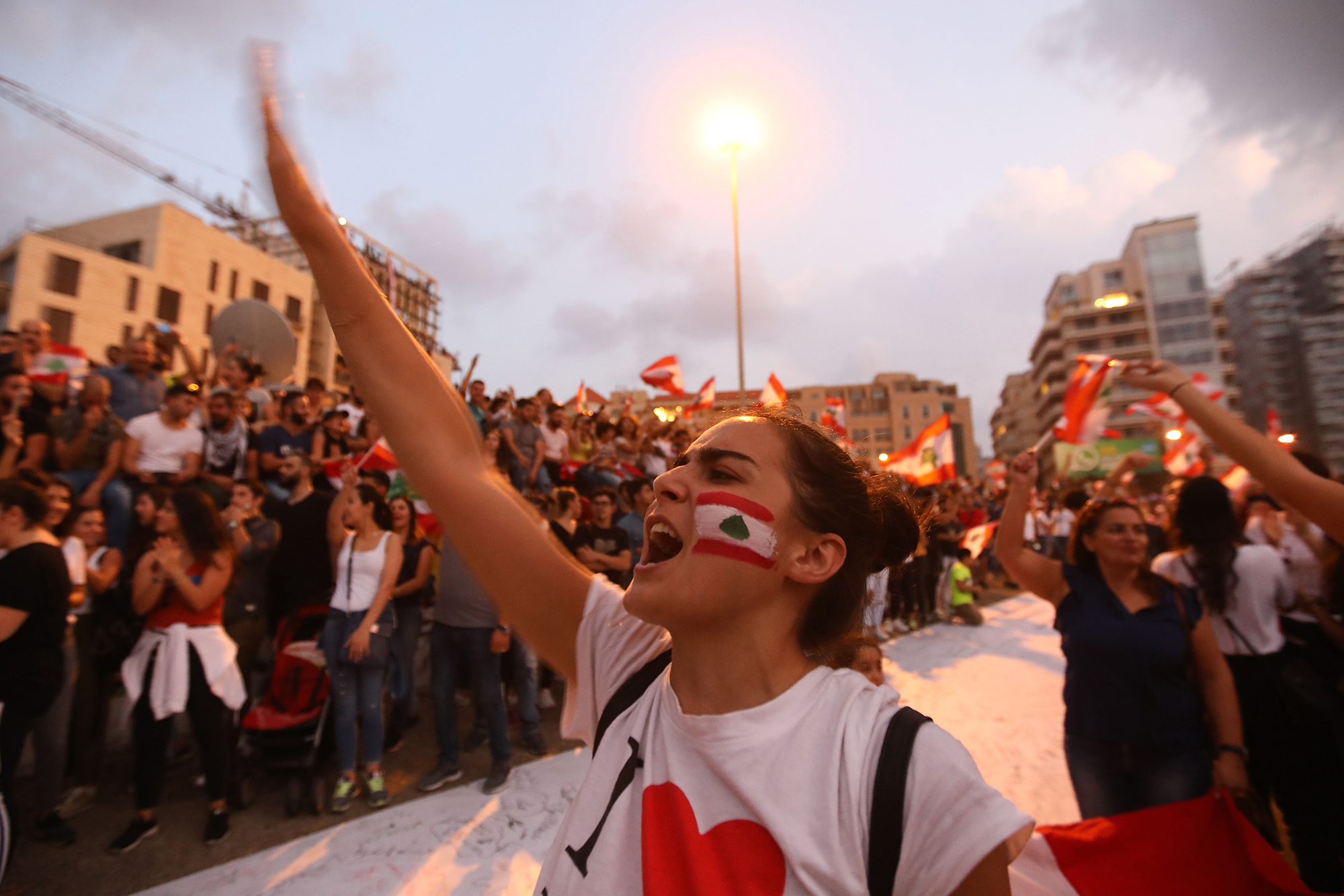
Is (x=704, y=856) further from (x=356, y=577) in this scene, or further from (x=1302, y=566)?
(x=356, y=577)

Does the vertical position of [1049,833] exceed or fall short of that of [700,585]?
it falls short

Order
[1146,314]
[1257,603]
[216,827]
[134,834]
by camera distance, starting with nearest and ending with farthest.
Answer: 1. [1257,603]
2. [134,834]
3. [216,827]
4. [1146,314]

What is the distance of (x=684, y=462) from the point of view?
1.64m

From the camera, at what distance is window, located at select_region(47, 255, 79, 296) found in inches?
1250

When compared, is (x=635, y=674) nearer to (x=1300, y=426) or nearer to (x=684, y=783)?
(x=684, y=783)

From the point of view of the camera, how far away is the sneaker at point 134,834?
13.1ft

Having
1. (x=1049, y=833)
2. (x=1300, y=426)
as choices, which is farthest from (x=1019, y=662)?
(x=1300, y=426)

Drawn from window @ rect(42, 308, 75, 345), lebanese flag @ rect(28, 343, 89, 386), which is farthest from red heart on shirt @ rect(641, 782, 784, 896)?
window @ rect(42, 308, 75, 345)

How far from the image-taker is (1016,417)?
324 ft

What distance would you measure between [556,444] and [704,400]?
589cm

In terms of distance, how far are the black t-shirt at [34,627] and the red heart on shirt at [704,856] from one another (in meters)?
4.05

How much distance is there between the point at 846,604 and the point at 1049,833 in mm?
1700

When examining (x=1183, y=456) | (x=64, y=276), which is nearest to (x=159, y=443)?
(x=1183, y=456)

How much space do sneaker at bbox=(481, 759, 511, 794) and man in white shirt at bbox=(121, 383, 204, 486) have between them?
403cm
